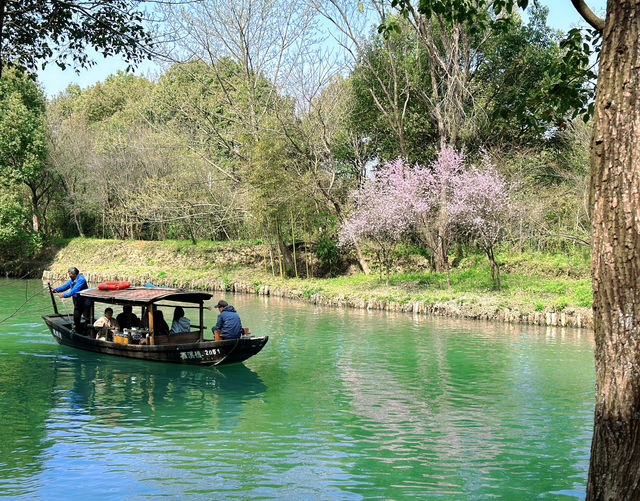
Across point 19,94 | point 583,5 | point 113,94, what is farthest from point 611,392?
point 113,94

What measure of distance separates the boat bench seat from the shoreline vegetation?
11.2 m

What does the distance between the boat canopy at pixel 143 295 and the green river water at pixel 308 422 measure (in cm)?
147

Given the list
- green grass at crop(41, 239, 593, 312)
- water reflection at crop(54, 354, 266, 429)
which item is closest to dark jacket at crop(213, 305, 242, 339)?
water reflection at crop(54, 354, 266, 429)

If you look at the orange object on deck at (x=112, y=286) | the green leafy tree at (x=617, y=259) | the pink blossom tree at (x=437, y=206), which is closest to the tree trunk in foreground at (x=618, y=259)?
the green leafy tree at (x=617, y=259)

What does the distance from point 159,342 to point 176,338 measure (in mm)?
413

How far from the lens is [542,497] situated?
721 centimetres

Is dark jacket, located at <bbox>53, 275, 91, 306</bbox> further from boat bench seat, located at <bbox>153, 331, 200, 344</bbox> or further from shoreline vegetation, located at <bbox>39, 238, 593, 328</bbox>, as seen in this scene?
shoreline vegetation, located at <bbox>39, 238, 593, 328</bbox>

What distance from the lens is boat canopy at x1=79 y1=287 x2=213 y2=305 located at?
14422mm

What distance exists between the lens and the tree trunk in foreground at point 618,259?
12.9 ft

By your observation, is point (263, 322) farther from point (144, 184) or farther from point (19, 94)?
point (19, 94)

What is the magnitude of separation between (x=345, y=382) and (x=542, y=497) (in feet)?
21.1

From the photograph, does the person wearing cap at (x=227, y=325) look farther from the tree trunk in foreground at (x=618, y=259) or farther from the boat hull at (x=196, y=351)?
the tree trunk in foreground at (x=618, y=259)

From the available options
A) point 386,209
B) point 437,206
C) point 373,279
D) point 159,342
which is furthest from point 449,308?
point 159,342

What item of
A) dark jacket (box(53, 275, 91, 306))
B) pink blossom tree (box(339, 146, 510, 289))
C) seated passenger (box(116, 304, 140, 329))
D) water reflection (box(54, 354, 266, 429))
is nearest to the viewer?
water reflection (box(54, 354, 266, 429))
